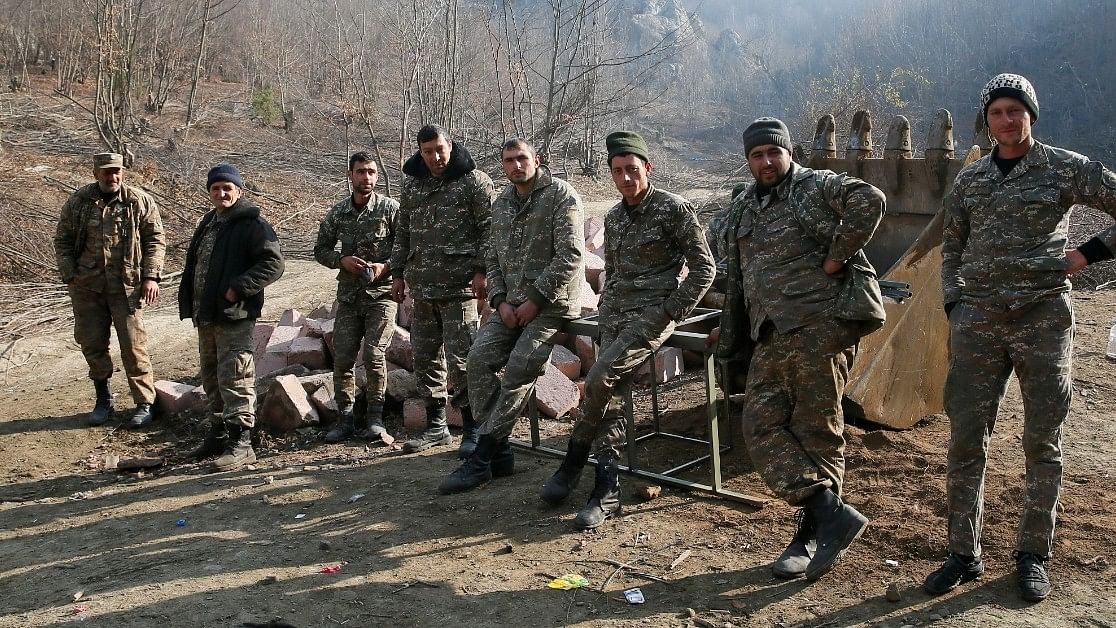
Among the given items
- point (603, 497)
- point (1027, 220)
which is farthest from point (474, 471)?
point (1027, 220)

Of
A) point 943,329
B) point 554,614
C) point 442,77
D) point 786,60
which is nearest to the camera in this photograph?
point 554,614

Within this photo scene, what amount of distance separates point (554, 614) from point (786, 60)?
43.6 metres

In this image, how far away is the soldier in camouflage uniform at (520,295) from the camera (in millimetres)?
5352

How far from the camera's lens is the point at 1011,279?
3.70 meters

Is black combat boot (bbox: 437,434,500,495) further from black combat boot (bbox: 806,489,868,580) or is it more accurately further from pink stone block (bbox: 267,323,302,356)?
pink stone block (bbox: 267,323,302,356)

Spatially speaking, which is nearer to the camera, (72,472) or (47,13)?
(72,472)

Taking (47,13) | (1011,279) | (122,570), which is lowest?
(122,570)

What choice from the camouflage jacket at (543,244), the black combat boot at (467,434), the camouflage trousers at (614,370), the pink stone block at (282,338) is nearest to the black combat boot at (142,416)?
the pink stone block at (282,338)

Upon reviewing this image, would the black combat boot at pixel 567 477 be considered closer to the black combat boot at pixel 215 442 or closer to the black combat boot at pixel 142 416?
the black combat boot at pixel 215 442

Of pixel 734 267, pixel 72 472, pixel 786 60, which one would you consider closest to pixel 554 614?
pixel 734 267

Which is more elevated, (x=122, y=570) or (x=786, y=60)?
(x=786, y=60)

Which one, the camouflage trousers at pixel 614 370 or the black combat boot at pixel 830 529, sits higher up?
the camouflage trousers at pixel 614 370

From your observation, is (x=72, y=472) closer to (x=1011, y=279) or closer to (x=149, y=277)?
(x=149, y=277)

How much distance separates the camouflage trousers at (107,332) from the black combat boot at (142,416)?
0.05 metres
